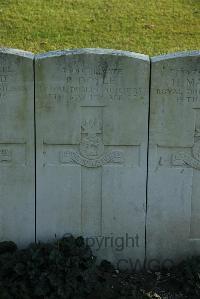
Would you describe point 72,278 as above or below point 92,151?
below

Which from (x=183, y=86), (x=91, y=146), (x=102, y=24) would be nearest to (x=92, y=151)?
(x=91, y=146)

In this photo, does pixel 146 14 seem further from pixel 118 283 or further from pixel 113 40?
pixel 118 283

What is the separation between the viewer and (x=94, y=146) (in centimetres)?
541

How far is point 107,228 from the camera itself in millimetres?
5629

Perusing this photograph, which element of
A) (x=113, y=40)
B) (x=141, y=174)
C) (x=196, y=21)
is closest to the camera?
(x=141, y=174)

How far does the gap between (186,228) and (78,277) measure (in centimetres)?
119

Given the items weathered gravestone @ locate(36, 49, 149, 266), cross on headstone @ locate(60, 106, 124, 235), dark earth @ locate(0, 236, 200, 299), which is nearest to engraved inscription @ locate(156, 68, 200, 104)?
weathered gravestone @ locate(36, 49, 149, 266)

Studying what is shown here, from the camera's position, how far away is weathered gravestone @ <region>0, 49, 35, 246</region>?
5230mm

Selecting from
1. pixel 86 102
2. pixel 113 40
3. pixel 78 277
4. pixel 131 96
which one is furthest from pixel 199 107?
pixel 113 40

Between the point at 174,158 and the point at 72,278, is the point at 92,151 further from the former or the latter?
the point at 72,278

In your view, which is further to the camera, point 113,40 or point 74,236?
point 113,40

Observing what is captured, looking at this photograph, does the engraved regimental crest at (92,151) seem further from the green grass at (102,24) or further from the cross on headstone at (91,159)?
the green grass at (102,24)

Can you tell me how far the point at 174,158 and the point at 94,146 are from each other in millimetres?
743

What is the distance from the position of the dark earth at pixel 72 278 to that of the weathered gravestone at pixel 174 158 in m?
0.31
